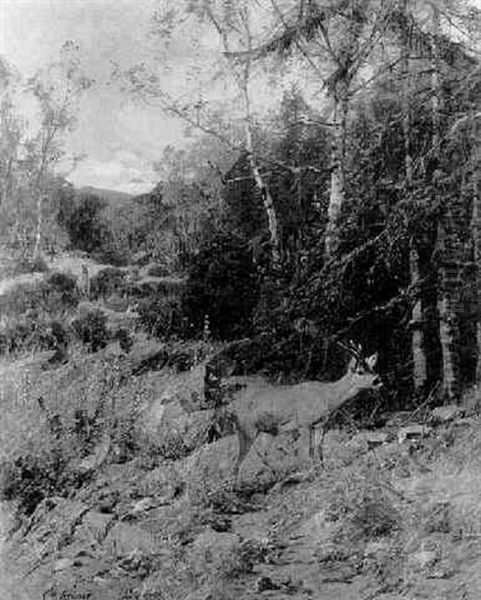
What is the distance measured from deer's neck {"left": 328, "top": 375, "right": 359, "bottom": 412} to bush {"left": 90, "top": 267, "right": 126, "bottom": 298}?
3.90 ft

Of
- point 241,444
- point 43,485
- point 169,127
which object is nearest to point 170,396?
point 241,444

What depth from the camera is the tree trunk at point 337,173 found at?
14.3 ft

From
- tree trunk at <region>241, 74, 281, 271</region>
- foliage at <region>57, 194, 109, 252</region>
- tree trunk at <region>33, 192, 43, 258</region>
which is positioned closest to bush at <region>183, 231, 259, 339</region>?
tree trunk at <region>241, 74, 281, 271</region>

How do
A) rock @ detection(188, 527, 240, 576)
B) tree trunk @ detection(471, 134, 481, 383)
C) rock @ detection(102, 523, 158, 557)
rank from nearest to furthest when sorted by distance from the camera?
rock @ detection(188, 527, 240, 576) → rock @ detection(102, 523, 158, 557) → tree trunk @ detection(471, 134, 481, 383)

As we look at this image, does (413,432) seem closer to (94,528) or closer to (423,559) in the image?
(423,559)

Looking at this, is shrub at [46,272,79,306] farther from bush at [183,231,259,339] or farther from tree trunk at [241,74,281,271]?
tree trunk at [241,74,281,271]

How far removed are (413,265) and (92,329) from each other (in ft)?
5.41

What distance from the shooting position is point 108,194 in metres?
4.66

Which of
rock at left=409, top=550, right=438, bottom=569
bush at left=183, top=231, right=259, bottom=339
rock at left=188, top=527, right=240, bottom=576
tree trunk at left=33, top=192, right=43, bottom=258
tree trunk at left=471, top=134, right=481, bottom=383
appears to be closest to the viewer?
rock at left=409, top=550, right=438, bottom=569

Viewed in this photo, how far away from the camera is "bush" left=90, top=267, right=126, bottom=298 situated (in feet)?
15.1

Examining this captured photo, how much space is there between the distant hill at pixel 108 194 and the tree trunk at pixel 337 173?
1.00 m

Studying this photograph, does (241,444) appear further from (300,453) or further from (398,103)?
(398,103)

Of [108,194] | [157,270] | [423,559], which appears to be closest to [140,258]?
[157,270]

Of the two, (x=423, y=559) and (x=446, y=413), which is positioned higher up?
(x=446, y=413)
